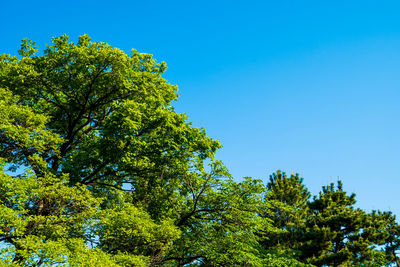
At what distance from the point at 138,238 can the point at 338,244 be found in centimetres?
2002

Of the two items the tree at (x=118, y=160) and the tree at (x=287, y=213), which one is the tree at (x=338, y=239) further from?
the tree at (x=118, y=160)

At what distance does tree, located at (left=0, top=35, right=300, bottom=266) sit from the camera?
41.1 feet

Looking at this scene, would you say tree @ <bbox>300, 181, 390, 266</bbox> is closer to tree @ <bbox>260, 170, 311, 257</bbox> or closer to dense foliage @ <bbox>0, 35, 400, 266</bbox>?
tree @ <bbox>260, 170, 311, 257</bbox>

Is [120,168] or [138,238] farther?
[120,168]

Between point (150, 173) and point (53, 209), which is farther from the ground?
point (150, 173)

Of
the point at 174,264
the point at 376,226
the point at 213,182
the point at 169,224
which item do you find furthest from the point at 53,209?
the point at 376,226

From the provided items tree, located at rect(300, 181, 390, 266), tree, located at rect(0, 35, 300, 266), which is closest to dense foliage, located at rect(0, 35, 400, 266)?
tree, located at rect(0, 35, 300, 266)

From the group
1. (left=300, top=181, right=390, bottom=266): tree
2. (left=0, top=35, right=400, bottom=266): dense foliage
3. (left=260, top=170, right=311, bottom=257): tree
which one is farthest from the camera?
(left=260, top=170, right=311, bottom=257): tree

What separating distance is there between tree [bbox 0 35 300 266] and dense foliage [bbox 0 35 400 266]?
60mm

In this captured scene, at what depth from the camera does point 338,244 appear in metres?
25.7

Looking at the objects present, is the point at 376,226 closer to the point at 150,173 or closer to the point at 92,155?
the point at 150,173

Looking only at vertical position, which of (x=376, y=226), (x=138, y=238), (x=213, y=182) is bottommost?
(x=138, y=238)

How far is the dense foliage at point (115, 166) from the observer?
39.4ft

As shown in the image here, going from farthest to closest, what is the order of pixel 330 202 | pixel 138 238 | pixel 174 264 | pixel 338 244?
pixel 330 202 < pixel 338 244 < pixel 174 264 < pixel 138 238
